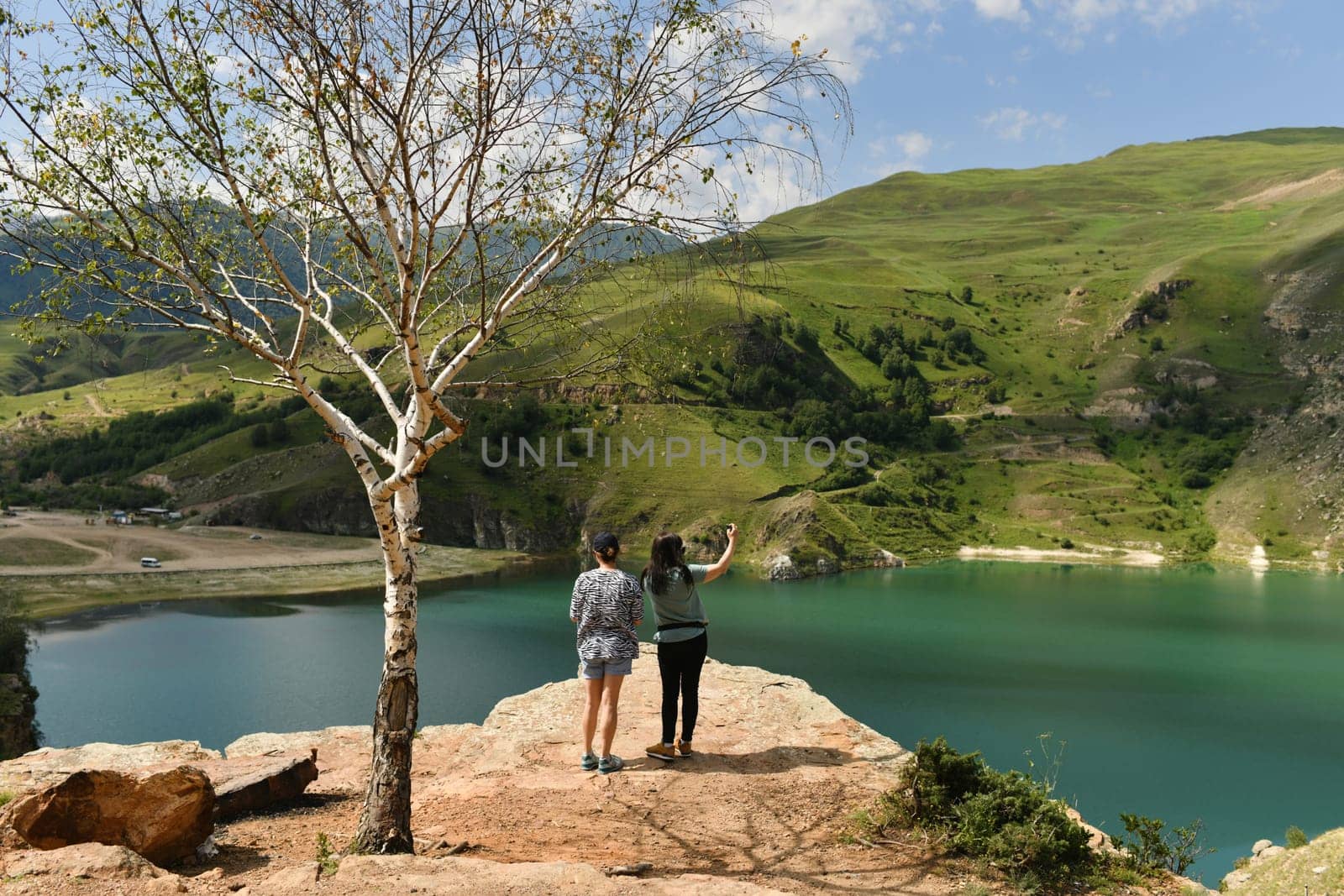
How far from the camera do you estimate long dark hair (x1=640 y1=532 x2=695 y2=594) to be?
8.87 meters

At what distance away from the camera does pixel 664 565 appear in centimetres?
892

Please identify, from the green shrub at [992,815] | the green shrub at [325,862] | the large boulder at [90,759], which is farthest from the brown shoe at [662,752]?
the large boulder at [90,759]

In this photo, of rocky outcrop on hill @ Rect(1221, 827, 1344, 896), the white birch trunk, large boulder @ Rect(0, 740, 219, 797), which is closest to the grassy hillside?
large boulder @ Rect(0, 740, 219, 797)

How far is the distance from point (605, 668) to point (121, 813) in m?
4.09

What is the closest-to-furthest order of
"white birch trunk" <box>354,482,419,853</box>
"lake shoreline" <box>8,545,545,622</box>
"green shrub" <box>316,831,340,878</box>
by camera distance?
"green shrub" <box>316,831,340,878</box> < "white birch trunk" <box>354,482,419,853</box> < "lake shoreline" <box>8,545,545,622</box>

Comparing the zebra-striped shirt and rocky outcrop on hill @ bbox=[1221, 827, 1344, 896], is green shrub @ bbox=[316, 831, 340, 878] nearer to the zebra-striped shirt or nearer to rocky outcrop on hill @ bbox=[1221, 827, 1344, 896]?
the zebra-striped shirt

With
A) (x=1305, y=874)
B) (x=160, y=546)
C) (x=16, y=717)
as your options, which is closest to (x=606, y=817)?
(x=1305, y=874)

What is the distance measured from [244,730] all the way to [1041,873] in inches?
1490

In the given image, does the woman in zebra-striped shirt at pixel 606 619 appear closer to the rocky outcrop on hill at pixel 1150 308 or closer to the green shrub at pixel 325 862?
the green shrub at pixel 325 862

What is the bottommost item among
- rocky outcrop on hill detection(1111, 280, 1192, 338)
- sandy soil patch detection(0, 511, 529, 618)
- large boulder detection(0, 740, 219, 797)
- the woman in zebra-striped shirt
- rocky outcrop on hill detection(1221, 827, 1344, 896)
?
sandy soil patch detection(0, 511, 529, 618)

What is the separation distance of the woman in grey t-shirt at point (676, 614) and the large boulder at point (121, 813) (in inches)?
166

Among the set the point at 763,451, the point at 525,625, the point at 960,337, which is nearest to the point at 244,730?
the point at 525,625

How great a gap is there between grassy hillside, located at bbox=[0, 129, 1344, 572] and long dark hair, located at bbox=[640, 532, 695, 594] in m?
69.3

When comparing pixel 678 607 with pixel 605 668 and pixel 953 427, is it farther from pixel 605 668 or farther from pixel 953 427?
pixel 953 427
